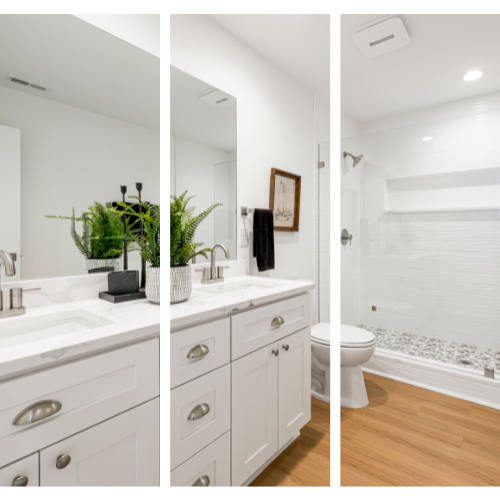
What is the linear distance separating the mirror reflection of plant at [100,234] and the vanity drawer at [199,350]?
1.52 feet

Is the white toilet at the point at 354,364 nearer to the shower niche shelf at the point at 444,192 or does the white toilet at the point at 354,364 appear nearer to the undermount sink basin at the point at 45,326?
the shower niche shelf at the point at 444,192

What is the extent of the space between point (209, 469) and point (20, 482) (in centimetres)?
54

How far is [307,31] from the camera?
1.55 meters

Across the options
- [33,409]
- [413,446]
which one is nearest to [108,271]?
[33,409]

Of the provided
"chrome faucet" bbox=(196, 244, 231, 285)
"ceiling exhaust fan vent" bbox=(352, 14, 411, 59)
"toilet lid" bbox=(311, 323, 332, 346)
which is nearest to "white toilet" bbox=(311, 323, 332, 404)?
"toilet lid" bbox=(311, 323, 332, 346)

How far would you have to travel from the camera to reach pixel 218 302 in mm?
1010

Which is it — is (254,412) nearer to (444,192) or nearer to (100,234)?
(100,234)

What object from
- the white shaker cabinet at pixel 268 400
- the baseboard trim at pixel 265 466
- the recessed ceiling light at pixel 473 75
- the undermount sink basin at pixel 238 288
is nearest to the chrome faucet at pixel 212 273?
the undermount sink basin at pixel 238 288

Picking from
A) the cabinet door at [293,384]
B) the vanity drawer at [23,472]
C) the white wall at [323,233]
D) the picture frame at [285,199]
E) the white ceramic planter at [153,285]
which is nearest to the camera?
the vanity drawer at [23,472]

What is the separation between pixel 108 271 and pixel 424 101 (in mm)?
2504

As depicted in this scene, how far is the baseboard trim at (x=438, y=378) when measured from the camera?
172cm

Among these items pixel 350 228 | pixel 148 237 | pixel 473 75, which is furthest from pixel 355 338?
pixel 473 75

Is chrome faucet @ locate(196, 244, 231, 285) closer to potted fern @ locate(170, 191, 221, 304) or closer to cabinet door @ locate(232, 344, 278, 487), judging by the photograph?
potted fern @ locate(170, 191, 221, 304)

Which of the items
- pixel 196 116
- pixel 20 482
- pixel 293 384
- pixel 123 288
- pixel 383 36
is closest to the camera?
pixel 20 482
